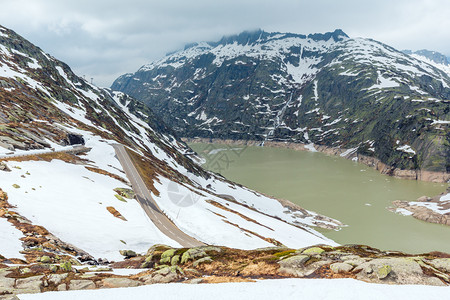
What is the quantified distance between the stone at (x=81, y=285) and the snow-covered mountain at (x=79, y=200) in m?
6.37

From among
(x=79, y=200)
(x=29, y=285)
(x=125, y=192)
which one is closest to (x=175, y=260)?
(x=29, y=285)

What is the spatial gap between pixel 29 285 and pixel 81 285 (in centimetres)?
228

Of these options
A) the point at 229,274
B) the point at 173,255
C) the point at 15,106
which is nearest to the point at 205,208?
the point at 173,255

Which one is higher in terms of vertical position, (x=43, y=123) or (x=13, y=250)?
(x=43, y=123)

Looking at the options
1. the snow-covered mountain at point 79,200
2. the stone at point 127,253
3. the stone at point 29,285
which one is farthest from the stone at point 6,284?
the stone at point 127,253

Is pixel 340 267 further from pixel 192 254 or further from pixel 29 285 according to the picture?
pixel 29 285

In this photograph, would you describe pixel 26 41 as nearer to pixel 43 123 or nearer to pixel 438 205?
pixel 43 123

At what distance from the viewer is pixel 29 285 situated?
11992mm

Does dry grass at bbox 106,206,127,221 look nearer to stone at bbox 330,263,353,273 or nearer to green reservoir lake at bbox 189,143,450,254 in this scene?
stone at bbox 330,263,353,273

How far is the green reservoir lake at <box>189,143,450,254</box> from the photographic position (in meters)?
62.6

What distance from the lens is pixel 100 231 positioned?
2514cm

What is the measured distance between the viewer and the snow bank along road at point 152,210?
3438cm

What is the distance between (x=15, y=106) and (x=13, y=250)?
62.3m

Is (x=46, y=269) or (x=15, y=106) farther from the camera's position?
(x=15, y=106)
